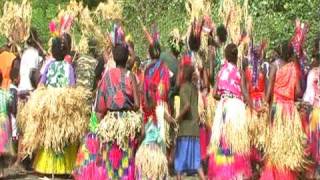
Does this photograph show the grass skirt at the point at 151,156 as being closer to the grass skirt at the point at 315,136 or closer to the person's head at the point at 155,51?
the person's head at the point at 155,51

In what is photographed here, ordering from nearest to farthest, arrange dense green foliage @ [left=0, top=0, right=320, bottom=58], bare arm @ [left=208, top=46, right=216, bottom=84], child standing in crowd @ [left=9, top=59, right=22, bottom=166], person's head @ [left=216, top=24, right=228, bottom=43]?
child standing in crowd @ [left=9, top=59, right=22, bottom=166], bare arm @ [left=208, top=46, right=216, bottom=84], person's head @ [left=216, top=24, right=228, bottom=43], dense green foliage @ [left=0, top=0, right=320, bottom=58]

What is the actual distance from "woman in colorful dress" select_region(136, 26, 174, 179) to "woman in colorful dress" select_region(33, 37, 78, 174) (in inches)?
46.3

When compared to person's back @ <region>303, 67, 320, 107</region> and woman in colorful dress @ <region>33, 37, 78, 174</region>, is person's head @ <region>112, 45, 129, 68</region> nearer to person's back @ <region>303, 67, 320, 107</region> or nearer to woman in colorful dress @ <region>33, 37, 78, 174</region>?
woman in colorful dress @ <region>33, 37, 78, 174</region>

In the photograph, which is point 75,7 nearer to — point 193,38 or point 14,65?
point 14,65

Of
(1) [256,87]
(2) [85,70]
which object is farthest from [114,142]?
(1) [256,87]

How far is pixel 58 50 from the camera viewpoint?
944 centimetres

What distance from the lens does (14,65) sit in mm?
10719

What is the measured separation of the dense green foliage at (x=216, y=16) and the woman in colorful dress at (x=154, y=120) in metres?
5.15

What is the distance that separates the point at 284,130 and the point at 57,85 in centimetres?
274

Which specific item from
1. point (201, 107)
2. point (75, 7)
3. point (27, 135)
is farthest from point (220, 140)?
point (75, 7)

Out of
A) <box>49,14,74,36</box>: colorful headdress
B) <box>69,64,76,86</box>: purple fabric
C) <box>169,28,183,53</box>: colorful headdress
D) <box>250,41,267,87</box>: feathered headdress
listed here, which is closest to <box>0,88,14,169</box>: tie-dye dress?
<box>69,64,76,86</box>: purple fabric

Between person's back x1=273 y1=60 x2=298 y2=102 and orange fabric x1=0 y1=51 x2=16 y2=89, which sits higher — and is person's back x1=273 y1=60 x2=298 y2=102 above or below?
below

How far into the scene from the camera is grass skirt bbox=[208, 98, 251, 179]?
344 inches

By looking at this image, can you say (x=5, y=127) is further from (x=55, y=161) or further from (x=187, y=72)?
(x=187, y=72)
